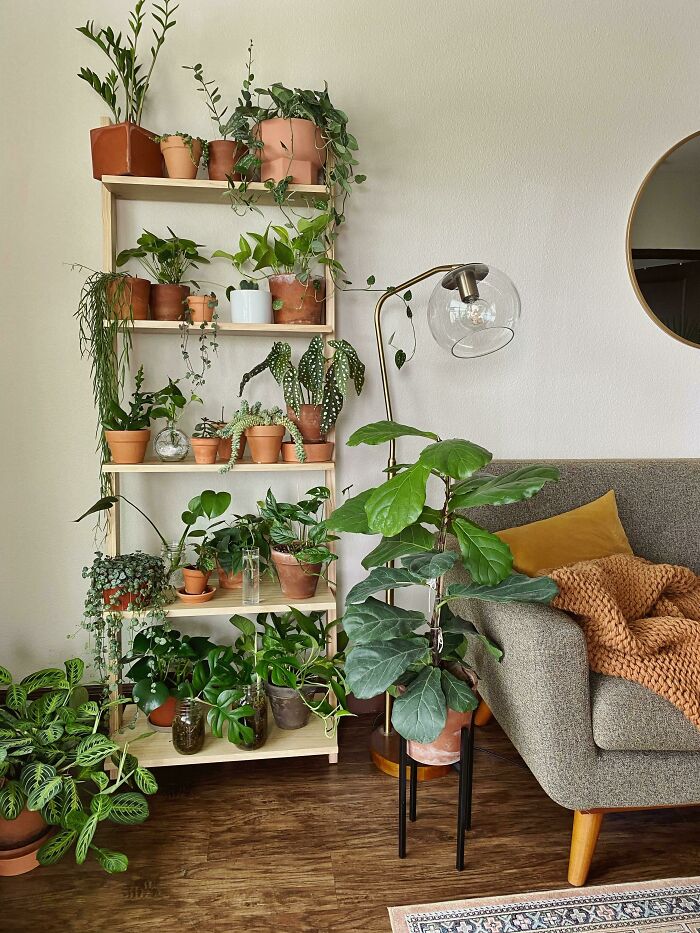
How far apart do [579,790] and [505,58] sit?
2210 mm

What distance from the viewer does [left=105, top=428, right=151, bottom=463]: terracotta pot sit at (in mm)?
1984

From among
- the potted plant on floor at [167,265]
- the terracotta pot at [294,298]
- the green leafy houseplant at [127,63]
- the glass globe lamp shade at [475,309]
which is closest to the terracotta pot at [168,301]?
the potted plant on floor at [167,265]

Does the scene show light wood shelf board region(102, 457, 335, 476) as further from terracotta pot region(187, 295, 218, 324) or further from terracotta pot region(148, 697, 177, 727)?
terracotta pot region(148, 697, 177, 727)

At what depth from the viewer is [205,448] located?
2043 millimetres

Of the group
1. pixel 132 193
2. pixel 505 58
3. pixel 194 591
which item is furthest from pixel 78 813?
pixel 505 58

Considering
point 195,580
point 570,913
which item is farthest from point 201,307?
point 570,913

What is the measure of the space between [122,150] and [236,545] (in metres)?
1.17

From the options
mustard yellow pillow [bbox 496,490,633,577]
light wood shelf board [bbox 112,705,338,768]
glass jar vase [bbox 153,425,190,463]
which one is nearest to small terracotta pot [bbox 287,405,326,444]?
glass jar vase [bbox 153,425,190,463]

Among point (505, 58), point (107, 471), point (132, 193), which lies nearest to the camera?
point (107, 471)

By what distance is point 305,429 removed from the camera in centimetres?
211

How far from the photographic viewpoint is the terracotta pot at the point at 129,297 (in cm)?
198

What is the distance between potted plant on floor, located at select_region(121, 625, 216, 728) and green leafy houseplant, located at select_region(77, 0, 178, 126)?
5.01 ft

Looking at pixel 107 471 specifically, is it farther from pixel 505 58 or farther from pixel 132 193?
pixel 505 58

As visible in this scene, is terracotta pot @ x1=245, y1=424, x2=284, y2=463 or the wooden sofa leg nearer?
the wooden sofa leg
